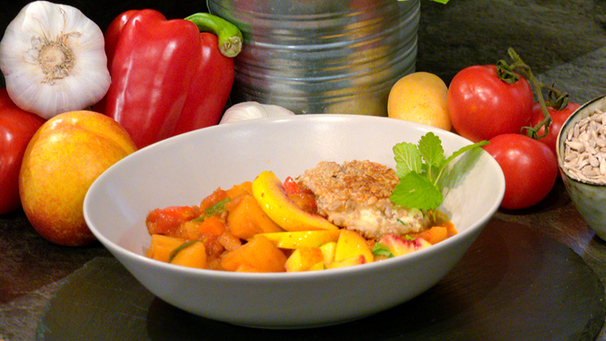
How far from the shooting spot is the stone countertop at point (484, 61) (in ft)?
3.51

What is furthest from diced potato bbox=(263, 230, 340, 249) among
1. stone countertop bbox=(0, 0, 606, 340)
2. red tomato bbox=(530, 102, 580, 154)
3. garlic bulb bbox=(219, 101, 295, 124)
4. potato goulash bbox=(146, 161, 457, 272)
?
red tomato bbox=(530, 102, 580, 154)

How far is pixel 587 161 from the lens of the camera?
110 cm

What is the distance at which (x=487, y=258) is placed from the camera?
1.04m

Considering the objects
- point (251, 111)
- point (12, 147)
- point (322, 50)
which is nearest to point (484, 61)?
point (322, 50)

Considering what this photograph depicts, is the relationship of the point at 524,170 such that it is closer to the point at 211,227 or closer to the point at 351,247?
the point at 351,247

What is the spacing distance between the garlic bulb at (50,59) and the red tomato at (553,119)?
96 cm

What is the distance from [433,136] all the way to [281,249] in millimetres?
314

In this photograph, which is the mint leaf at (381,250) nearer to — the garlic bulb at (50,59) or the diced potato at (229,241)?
the diced potato at (229,241)

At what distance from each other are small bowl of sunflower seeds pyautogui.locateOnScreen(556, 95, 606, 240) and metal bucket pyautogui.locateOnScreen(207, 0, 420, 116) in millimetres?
474

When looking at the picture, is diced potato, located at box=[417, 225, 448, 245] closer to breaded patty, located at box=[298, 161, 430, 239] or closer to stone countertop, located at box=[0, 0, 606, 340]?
breaded patty, located at box=[298, 161, 430, 239]

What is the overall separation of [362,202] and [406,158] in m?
0.13

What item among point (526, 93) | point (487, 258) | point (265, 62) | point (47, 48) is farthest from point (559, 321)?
point (47, 48)

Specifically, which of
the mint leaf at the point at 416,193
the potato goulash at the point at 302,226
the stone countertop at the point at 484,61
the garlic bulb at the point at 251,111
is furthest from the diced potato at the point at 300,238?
the garlic bulb at the point at 251,111

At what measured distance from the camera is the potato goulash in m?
0.89
